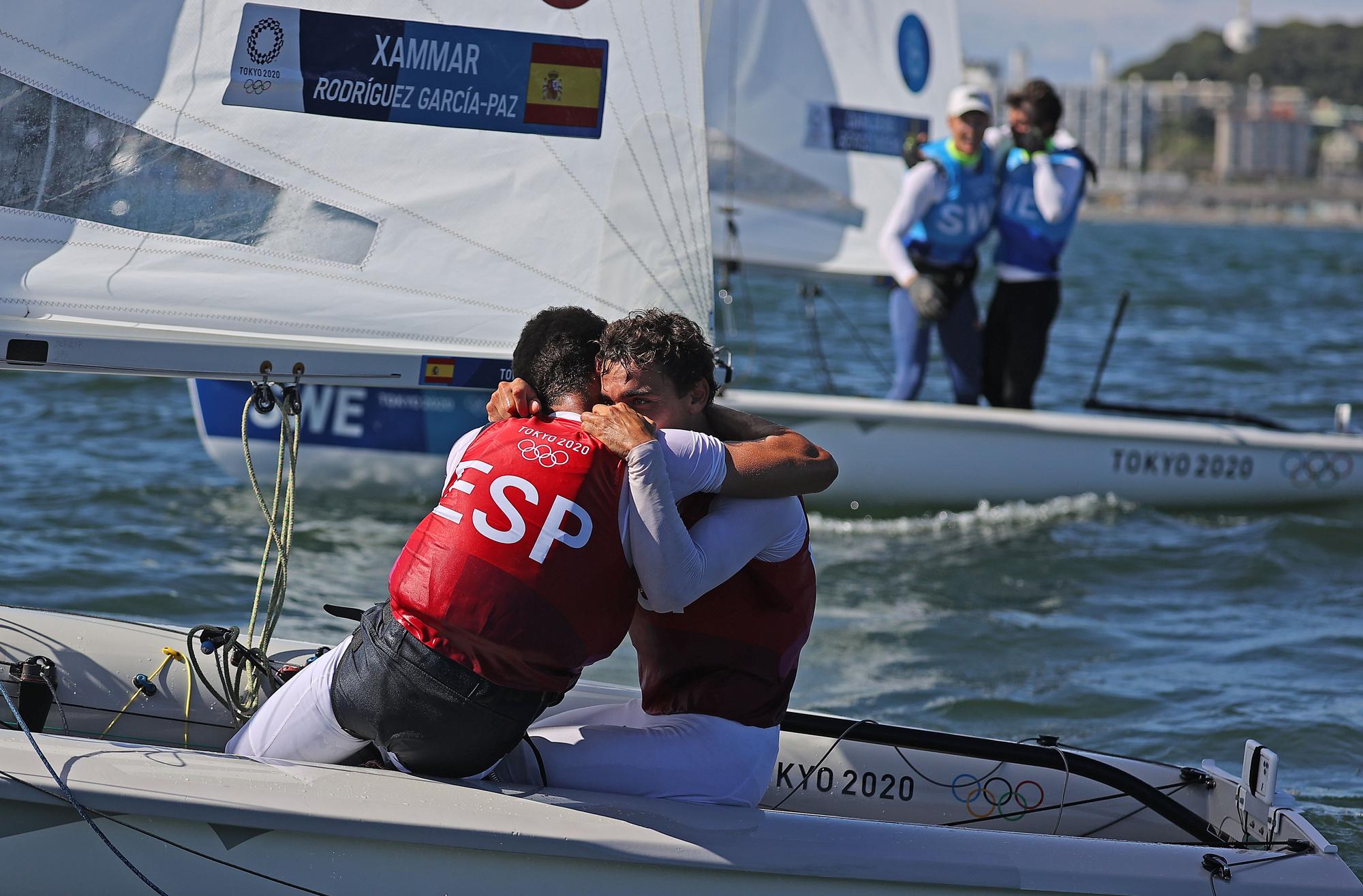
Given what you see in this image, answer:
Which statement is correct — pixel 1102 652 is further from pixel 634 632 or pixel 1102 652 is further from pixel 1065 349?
pixel 1065 349

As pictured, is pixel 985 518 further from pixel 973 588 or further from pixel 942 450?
pixel 973 588

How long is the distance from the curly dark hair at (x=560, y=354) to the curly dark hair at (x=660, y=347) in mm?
43

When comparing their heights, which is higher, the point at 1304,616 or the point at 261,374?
the point at 261,374

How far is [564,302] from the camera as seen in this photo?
2.80 m

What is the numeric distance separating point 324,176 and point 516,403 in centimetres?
84

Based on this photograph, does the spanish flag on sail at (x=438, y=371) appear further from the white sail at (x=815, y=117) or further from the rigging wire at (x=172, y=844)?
the white sail at (x=815, y=117)

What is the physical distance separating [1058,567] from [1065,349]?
674 centimetres

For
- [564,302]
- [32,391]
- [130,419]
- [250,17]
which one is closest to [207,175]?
[250,17]

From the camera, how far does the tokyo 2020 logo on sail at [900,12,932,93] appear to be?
21.9ft

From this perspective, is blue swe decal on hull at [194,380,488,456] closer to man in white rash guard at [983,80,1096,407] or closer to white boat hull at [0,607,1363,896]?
man in white rash guard at [983,80,1096,407]

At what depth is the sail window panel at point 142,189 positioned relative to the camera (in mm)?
2434

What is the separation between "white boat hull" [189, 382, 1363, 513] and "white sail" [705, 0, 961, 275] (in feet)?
3.72

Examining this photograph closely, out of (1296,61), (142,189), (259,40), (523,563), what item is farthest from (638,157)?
(1296,61)

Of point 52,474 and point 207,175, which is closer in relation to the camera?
point 207,175
